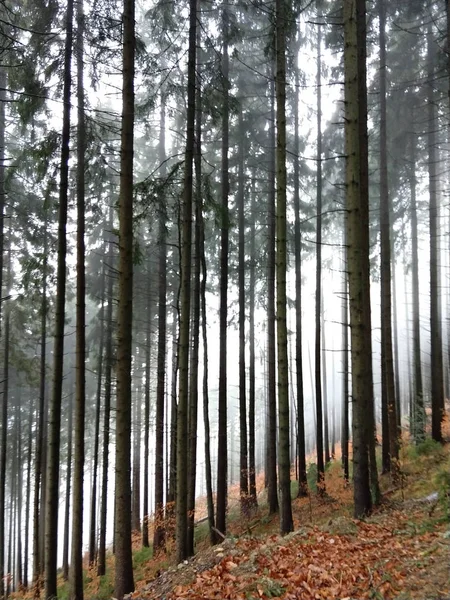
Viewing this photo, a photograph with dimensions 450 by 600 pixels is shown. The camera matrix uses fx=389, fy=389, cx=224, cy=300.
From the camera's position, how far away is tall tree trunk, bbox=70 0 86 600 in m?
7.83

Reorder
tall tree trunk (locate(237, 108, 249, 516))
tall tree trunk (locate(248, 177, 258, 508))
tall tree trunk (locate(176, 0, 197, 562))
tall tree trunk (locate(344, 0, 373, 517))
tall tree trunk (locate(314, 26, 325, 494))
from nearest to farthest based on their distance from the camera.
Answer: tall tree trunk (locate(344, 0, 373, 517))
tall tree trunk (locate(176, 0, 197, 562))
tall tree trunk (locate(314, 26, 325, 494))
tall tree trunk (locate(237, 108, 249, 516))
tall tree trunk (locate(248, 177, 258, 508))

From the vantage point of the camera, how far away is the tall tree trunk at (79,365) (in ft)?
25.7

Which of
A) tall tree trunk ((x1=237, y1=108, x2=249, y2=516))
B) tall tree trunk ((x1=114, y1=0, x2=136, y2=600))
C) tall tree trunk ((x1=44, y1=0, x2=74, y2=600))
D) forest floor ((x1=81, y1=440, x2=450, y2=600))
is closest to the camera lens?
forest floor ((x1=81, y1=440, x2=450, y2=600))

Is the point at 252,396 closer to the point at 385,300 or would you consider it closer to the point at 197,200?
the point at 385,300

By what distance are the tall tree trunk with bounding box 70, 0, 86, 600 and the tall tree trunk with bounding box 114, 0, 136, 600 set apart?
5.55 feet

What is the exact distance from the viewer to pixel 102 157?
9.09 meters

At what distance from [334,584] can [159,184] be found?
23.3ft

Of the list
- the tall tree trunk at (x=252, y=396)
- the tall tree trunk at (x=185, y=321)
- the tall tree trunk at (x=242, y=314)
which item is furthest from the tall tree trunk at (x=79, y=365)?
the tall tree trunk at (x=242, y=314)

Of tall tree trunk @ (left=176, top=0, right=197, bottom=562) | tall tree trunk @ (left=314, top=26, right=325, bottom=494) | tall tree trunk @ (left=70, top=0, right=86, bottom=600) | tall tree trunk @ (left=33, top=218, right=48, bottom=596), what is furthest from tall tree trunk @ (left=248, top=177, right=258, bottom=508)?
tall tree trunk @ (left=33, top=218, right=48, bottom=596)

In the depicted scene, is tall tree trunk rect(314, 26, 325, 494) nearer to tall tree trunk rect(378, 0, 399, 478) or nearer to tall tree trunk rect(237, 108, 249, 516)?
tall tree trunk rect(378, 0, 399, 478)

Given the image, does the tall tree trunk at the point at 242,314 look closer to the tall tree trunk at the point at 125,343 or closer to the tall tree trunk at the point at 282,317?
the tall tree trunk at the point at 282,317

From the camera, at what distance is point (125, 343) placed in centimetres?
658

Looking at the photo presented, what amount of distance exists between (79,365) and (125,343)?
7.69 feet

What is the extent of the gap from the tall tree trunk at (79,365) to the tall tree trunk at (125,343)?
1692mm
